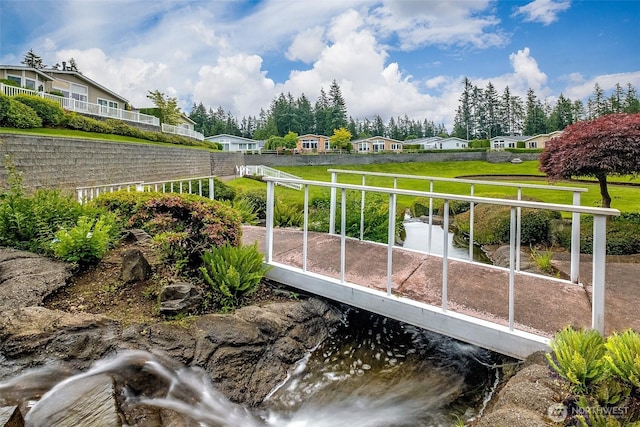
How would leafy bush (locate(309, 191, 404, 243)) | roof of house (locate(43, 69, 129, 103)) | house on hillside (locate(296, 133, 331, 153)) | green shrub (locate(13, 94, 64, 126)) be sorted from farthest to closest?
house on hillside (locate(296, 133, 331, 153)), roof of house (locate(43, 69, 129, 103)), green shrub (locate(13, 94, 64, 126)), leafy bush (locate(309, 191, 404, 243))

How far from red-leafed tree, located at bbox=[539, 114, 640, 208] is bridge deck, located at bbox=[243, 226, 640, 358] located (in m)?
3.38

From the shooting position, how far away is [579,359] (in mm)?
1833

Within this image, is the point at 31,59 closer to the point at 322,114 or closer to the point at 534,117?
the point at 322,114

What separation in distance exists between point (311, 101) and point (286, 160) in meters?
37.7

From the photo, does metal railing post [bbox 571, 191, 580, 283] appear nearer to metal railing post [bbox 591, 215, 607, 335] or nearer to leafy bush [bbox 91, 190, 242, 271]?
metal railing post [bbox 591, 215, 607, 335]

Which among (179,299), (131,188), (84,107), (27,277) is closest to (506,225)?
(179,299)

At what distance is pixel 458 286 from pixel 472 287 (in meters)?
0.13

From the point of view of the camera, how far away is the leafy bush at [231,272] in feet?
11.8

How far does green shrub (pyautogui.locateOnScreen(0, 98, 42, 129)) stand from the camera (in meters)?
12.1

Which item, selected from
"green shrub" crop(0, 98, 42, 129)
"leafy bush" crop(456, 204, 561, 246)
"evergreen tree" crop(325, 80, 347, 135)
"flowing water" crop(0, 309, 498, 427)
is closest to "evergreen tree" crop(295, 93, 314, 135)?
"evergreen tree" crop(325, 80, 347, 135)

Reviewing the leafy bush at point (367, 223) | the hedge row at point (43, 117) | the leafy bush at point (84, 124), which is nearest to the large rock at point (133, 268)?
the leafy bush at point (367, 223)

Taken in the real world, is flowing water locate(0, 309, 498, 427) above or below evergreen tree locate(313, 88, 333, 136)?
below

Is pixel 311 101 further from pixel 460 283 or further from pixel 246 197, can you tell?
pixel 460 283

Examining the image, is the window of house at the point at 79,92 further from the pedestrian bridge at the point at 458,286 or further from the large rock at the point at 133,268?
the pedestrian bridge at the point at 458,286
